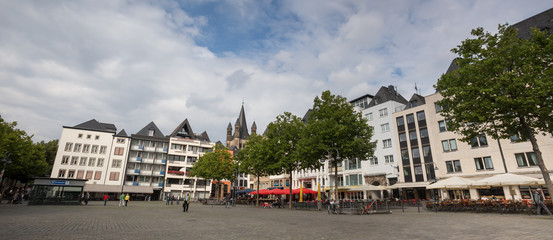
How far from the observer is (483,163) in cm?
3603

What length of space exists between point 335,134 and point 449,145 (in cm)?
2419

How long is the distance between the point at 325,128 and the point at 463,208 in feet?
43.8

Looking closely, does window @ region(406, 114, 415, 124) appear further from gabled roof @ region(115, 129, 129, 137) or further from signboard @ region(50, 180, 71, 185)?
gabled roof @ region(115, 129, 129, 137)

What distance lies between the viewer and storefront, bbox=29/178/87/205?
1241 inches

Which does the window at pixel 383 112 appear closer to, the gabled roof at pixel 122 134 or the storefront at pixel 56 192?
the storefront at pixel 56 192

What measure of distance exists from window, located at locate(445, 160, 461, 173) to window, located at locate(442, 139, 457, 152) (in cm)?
176

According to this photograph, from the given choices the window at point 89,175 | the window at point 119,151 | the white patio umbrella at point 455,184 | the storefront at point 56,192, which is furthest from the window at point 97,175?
the white patio umbrella at point 455,184

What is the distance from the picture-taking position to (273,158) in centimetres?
3628

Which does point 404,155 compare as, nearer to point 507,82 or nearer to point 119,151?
point 507,82

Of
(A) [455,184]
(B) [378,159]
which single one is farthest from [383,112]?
(A) [455,184]

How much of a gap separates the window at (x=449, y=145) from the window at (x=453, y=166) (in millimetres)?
1764

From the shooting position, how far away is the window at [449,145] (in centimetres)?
3948

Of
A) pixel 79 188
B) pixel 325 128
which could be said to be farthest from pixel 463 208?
pixel 79 188

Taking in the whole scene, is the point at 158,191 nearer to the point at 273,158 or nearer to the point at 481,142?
the point at 273,158
